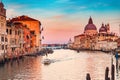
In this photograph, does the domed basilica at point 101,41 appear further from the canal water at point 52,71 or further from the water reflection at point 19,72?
the water reflection at point 19,72

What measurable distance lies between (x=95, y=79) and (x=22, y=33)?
4234cm

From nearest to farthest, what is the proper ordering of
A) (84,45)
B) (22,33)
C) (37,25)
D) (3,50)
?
1. (3,50)
2. (22,33)
3. (37,25)
4. (84,45)

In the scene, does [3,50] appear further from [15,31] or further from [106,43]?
[106,43]

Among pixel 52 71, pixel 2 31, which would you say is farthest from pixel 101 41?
pixel 52 71

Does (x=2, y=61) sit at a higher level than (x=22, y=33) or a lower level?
lower

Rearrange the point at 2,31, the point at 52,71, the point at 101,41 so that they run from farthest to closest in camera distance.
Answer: the point at 101,41
the point at 2,31
the point at 52,71

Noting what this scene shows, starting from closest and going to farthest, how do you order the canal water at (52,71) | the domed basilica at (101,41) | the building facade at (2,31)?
the canal water at (52,71)
the building facade at (2,31)
the domed basilica at (101,41)

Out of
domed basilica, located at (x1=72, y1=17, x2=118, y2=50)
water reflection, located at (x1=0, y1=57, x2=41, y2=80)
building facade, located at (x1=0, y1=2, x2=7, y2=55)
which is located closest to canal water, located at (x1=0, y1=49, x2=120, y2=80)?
water reflection, located at (x1=0, y1=57, x2=41, y2=80)

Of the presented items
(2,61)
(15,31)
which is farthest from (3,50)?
(15,31)

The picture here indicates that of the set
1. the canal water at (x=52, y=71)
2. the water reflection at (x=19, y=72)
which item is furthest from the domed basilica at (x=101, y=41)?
the water reflection at (x=19, y=72)

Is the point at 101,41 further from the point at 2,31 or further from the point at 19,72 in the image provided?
the point at 19,72

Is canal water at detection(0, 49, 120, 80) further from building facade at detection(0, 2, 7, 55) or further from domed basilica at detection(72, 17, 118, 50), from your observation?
domed basilica at detection(72, 17, 118, 50)

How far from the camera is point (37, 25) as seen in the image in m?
104

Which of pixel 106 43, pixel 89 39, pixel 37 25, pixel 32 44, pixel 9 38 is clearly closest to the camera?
pixel 9 38
